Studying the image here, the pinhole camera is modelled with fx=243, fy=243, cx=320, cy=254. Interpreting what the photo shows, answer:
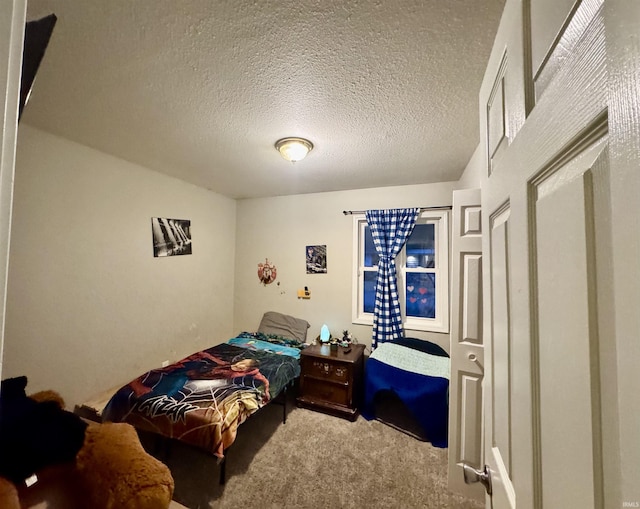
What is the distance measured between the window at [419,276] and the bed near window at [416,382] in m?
0.37

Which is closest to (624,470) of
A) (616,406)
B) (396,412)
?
(616,406)

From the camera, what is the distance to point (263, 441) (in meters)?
2.03

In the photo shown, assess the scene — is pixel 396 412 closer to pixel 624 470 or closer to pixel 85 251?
pixel 624 470

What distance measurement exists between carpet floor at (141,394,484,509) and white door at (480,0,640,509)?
139 cm

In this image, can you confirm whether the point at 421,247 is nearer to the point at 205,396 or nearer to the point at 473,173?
the point at 473,173

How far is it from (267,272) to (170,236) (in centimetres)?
131

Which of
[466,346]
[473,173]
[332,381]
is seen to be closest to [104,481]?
[332,381]

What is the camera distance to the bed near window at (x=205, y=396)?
158cm

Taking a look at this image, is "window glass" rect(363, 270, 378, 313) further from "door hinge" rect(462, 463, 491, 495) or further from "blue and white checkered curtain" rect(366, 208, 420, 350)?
"door hinge" rect(462, 463, 491, 495)

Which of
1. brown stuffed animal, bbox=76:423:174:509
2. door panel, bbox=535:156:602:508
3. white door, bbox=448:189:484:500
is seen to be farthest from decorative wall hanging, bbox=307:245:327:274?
door panel, bbox=535:156:602:508

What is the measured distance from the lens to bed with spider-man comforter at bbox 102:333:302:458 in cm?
158

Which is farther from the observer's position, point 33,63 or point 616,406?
point 33,63

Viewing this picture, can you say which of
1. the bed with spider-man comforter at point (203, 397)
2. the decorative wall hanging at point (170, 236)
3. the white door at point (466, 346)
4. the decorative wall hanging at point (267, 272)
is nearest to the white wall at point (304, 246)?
the decorative wall hanging at point (267, 272)

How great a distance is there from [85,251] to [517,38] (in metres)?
2.93
